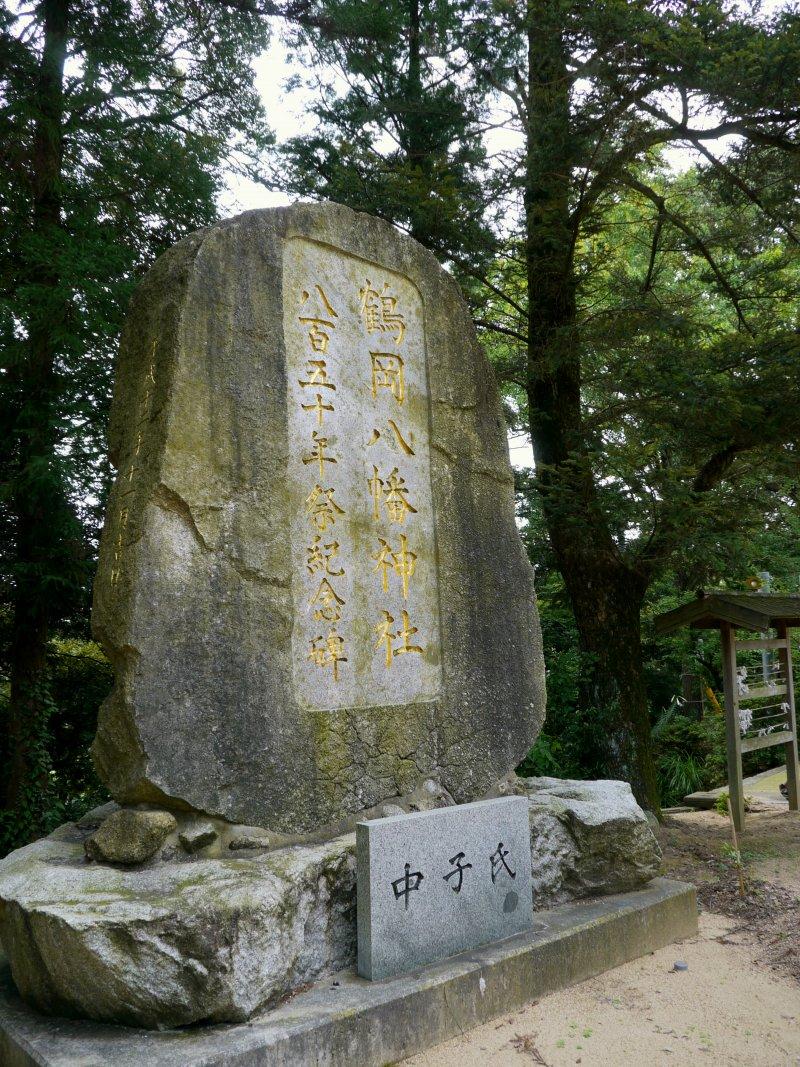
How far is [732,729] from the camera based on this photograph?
6840 mm

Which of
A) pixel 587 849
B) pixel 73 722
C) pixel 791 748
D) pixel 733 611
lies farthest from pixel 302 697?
pixel 791 748

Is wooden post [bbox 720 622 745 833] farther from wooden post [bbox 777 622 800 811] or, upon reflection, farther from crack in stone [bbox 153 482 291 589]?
crack in stone [bbox 153 482 291 589]

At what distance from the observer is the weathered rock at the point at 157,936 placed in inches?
95.0

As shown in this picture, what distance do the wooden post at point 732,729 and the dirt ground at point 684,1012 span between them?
80.8 inches

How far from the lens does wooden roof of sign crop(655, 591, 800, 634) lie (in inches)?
268

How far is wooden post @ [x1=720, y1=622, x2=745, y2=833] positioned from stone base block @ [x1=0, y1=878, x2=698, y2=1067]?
3.10m

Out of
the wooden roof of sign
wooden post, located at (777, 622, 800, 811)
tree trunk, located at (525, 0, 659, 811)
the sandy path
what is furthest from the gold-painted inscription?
wooden post, located at (777, 622, 800, 811)

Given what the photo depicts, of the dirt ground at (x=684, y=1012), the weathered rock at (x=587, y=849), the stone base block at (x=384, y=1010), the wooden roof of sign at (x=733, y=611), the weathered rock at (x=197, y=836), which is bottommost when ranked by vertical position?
the dirt ground at (x=684, y=1012)

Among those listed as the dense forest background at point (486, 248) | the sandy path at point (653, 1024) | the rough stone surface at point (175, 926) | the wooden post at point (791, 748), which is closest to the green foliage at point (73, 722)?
the dense forest background at point (486, 248)

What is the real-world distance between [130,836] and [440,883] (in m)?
1.17

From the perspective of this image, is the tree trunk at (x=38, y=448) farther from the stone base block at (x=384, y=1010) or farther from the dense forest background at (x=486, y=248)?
the stone base block at (x=384, y=1010)

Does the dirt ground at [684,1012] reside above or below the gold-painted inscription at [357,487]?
below

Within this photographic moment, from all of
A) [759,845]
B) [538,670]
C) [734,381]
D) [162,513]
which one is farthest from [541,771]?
[162,513]

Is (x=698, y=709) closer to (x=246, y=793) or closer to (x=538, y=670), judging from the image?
(x=538, y=670)
